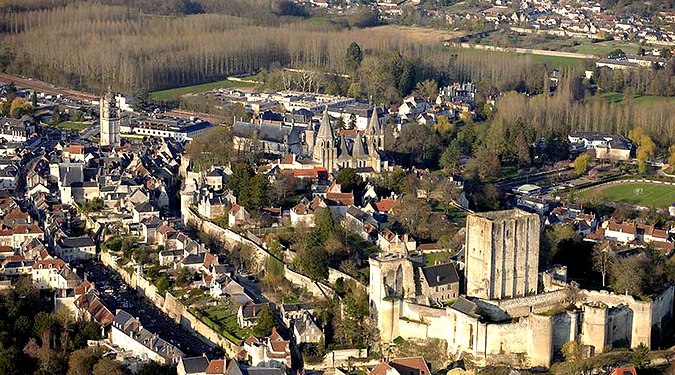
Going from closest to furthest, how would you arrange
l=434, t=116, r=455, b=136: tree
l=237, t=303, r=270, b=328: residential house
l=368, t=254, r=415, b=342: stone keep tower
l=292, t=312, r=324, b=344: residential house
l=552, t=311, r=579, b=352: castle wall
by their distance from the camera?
l=552, t=311, r=579, b=352: castle wall, l=368, t=254, r=415, b=342: stone keep tower, l=292, t=312, r=324, b=344: residential house, l=237, t=303, r=270, b=328: residential house, l=434, t=116, r=455, b=136: tree

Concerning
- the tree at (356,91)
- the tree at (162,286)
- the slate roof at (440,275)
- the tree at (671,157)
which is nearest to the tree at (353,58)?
the tree at (356,91)

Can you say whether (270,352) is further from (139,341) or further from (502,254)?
(502,254)

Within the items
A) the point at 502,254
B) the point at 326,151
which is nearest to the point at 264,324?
the point at 502,254

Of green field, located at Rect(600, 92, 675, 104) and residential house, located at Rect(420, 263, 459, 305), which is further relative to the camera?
green field, located at Rect(600, 92, 675, 104)

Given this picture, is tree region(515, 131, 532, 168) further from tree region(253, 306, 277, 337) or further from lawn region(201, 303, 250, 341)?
tree region(253, 306, 277, 337)

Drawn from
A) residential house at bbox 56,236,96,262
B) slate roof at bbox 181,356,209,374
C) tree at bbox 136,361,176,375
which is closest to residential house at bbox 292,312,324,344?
slate roof at bbox 181,356,209,374

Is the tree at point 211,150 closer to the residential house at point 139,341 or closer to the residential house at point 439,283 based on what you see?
the residential house at point 139,341
